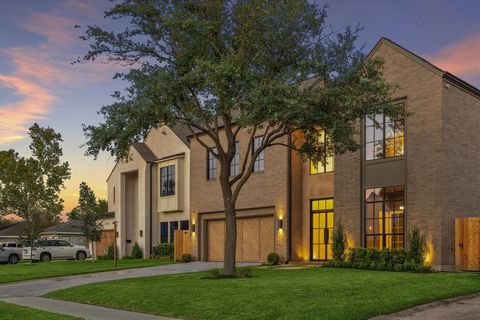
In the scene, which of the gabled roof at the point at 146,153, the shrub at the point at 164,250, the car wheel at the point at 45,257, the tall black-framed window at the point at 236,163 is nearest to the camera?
the tall black-framed window at the point at 236,163

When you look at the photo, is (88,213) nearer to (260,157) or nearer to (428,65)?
(260,157)

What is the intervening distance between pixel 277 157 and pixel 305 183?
1862 mm

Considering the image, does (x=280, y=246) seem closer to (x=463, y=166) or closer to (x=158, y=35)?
(x=463, y=166)

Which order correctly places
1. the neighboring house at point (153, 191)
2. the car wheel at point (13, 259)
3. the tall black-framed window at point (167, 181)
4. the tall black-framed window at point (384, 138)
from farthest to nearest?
the car wheel at point (13, 259), the tall black-framed window at point (167, 181), the neighboring house at point (153, 191), the tall black-framed window at point (384, 138)

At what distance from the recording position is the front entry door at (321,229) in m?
26.6

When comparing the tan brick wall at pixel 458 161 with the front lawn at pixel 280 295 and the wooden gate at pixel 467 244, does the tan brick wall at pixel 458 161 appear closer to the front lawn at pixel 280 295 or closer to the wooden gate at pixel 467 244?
the wooden gate at pixel 467 244

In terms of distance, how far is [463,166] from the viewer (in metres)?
22.6

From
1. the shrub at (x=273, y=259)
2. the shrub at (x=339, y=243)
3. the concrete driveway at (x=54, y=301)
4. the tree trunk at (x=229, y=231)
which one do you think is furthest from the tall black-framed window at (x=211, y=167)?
the tree trunk at (x=229, y=231)

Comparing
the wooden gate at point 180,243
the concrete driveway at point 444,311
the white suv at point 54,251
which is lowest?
the white suv at point 54,251

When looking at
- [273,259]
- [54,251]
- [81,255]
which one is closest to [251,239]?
[273,259]

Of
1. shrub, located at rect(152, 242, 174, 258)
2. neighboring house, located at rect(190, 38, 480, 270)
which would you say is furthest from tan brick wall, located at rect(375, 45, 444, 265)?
shrub, located at rect(152, 242, 174, 258)

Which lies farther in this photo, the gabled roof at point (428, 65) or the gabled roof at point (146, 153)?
the gabled roof at point (146, 153)

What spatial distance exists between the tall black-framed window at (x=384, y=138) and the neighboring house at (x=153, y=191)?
15140mm

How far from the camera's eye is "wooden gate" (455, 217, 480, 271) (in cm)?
2111
